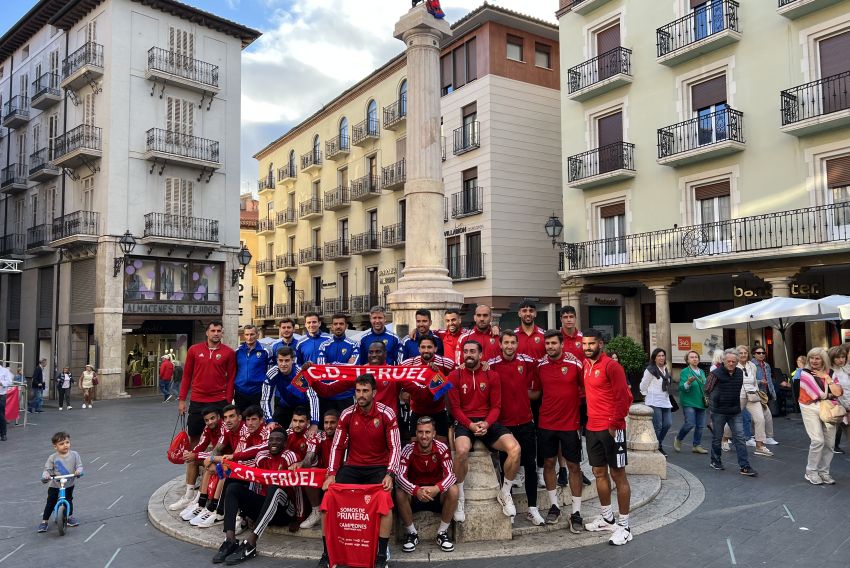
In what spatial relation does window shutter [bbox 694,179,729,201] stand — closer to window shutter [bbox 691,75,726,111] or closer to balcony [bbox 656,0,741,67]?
window shutter [bbox 691,75,726,111]

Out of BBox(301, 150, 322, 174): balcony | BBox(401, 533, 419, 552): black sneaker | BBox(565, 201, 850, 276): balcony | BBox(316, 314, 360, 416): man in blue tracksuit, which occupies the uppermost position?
BBox(301, 150, 322, 174): balcony

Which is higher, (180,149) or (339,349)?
(180,149)

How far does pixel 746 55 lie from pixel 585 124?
6.49 m

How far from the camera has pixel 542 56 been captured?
30.8 m

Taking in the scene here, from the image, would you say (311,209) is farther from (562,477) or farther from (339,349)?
(562,477)

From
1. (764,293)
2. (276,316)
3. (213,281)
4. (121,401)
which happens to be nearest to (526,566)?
(764,293)

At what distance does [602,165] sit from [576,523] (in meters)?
19.8

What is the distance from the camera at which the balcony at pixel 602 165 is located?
2408cm

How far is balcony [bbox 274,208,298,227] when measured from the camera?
45.2 meters

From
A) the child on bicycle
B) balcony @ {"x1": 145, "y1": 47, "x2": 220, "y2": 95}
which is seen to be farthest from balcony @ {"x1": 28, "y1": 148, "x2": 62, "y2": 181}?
the child on bicycle

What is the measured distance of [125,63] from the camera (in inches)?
1114

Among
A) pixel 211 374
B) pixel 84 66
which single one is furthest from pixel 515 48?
pixel 211 374

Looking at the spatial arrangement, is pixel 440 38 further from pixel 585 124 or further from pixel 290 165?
pixel 290 165

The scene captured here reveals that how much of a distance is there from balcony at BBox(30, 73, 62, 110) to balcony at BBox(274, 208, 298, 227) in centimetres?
1658
